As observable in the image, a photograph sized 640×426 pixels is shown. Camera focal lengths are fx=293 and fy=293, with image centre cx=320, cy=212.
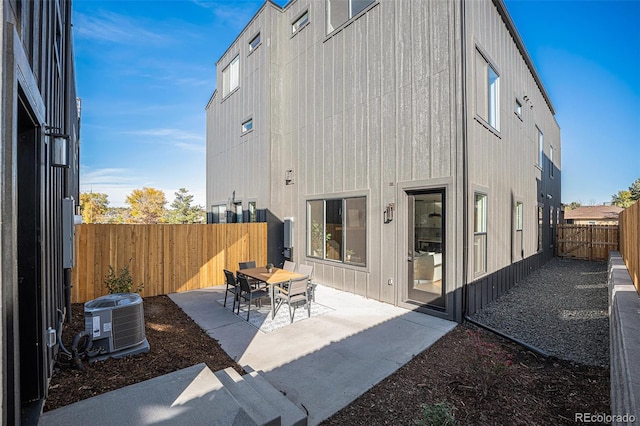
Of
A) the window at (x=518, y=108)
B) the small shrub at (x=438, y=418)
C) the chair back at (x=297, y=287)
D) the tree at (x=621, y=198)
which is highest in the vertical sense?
the window at (x=518, y=108)

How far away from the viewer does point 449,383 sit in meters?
3.30

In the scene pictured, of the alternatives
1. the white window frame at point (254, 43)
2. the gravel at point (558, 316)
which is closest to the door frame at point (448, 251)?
the gravel at point (558, 316)

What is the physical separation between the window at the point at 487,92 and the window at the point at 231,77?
9.32 m

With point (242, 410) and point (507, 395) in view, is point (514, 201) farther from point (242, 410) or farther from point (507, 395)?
point (242, 410)

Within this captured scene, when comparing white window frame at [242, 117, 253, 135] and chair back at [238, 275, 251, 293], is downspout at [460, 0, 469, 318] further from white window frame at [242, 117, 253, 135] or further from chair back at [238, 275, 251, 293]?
white window frame at [242, 117, 253, 135]

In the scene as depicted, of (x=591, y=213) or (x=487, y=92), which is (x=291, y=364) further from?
(x=591, y=213)

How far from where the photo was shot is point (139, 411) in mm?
2383

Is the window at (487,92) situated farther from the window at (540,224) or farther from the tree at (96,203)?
the tree at (96,203)

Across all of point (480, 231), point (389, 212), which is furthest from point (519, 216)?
point (389, 212)

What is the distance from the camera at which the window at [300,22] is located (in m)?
9.29

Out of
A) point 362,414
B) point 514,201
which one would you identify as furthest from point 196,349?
point 514,201

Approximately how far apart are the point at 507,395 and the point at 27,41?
5244 mm

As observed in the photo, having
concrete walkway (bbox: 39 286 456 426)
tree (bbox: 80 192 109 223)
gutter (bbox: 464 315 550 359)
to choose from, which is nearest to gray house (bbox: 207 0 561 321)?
gutter (bbox: 464 315 550 359)

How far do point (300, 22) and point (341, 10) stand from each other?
203cm
